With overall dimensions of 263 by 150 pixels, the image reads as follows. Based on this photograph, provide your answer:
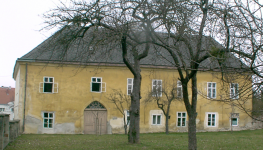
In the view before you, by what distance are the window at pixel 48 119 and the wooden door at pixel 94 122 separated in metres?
2.95

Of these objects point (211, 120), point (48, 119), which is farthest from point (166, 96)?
point (48, 119)

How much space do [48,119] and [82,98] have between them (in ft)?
11.3

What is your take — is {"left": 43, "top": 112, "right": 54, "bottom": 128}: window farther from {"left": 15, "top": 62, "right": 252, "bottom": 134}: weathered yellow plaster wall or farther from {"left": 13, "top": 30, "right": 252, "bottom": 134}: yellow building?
{"left": 15, "top": 62, "right": 252, "bottom": 134}: weathered yellow plaster wall

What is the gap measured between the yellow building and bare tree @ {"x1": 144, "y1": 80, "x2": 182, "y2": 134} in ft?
1.36

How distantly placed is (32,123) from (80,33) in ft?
49.4

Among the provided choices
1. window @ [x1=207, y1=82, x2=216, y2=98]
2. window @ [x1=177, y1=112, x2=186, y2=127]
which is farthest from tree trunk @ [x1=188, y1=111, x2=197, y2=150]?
window @ [x1=207, y1=82, x2=216, y2=98]

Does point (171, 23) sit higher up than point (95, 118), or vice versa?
point (171, 23)

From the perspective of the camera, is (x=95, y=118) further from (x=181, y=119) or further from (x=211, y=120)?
(x=211, y=120)

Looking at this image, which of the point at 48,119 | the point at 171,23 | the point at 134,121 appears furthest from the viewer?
the point at 48,119

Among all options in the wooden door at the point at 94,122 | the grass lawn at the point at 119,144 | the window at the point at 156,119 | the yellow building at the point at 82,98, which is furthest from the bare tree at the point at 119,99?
the grass lawn at the point at 119,144

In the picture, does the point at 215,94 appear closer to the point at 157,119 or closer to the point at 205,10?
the point at 157,119

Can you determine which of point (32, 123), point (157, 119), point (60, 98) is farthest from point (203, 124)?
point (32, 123)

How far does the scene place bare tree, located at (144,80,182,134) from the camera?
25547mm

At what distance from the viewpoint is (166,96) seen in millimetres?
26047
